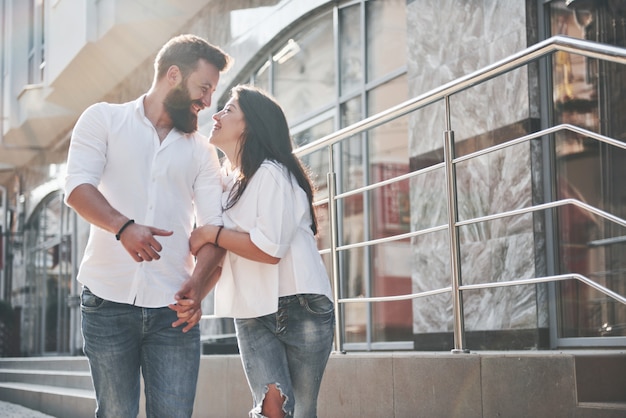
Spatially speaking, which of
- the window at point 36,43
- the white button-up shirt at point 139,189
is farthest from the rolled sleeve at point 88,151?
the window at point 36,43

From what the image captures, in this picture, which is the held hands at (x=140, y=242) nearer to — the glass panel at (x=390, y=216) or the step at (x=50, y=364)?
the glass panel at (x=390, y=216)

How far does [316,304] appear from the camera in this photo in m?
3.16

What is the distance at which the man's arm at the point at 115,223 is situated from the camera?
9.60ft

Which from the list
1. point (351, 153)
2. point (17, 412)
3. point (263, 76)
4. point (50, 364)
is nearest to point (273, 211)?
point (351, 153)

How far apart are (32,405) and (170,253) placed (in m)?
8.30

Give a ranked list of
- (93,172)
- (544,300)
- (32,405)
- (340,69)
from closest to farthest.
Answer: (93,172) < (544,300) < (340,69) < (32,405)

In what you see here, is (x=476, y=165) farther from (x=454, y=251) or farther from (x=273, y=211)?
(x=273, y=211)

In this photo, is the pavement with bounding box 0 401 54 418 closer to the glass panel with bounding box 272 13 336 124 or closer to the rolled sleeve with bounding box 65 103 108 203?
the glass panel with bounding box 272 13 336 124

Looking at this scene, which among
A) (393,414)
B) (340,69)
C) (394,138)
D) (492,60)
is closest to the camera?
(393,414)

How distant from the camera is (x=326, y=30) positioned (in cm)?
932

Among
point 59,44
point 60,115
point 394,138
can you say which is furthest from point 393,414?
point 60,115

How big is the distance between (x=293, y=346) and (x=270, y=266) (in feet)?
0.95

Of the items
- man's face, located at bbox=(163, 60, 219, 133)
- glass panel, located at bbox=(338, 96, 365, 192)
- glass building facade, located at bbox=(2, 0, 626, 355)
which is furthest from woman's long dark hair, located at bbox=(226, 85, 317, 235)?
glass panel, located at bbox=(338, 96, 365, 192)

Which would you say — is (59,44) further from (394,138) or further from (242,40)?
(394,138)
